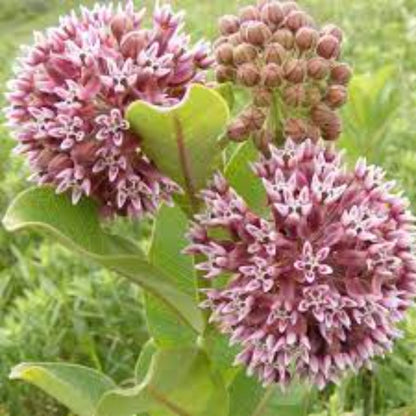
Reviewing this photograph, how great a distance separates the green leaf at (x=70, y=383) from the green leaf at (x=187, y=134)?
0.95 ft

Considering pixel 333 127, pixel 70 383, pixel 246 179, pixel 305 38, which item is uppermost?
pixel 305 38

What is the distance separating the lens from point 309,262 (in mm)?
1158

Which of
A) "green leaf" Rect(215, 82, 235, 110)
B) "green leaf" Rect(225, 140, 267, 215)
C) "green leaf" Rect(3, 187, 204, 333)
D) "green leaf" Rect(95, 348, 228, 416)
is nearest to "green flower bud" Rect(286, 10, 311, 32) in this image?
"green leaf" Rect(215, 82, 235, 110)

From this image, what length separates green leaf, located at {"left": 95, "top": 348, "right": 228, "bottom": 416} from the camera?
129 cm

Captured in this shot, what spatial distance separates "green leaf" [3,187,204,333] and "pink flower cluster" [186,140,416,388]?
101 mm

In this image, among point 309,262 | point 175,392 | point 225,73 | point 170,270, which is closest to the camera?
point 309,262

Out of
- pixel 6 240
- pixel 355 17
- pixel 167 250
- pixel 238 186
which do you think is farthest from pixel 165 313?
pixel 355 17

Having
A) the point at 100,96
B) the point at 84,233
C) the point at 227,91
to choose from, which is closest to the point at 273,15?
the point at 227,91

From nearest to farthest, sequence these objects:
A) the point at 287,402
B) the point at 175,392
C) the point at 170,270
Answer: the point at 175,392 < the point at 170,270 < the point at 287,402

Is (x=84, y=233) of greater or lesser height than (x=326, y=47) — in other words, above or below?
below

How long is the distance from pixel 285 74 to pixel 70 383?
0.54m

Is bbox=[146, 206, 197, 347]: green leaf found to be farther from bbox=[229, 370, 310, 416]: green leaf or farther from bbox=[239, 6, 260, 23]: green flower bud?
bbox=[239, 6, 260, 23]: green flower bud

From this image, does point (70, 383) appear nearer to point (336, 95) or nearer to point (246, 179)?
point (246, 179)

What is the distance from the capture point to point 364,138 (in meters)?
2.00
